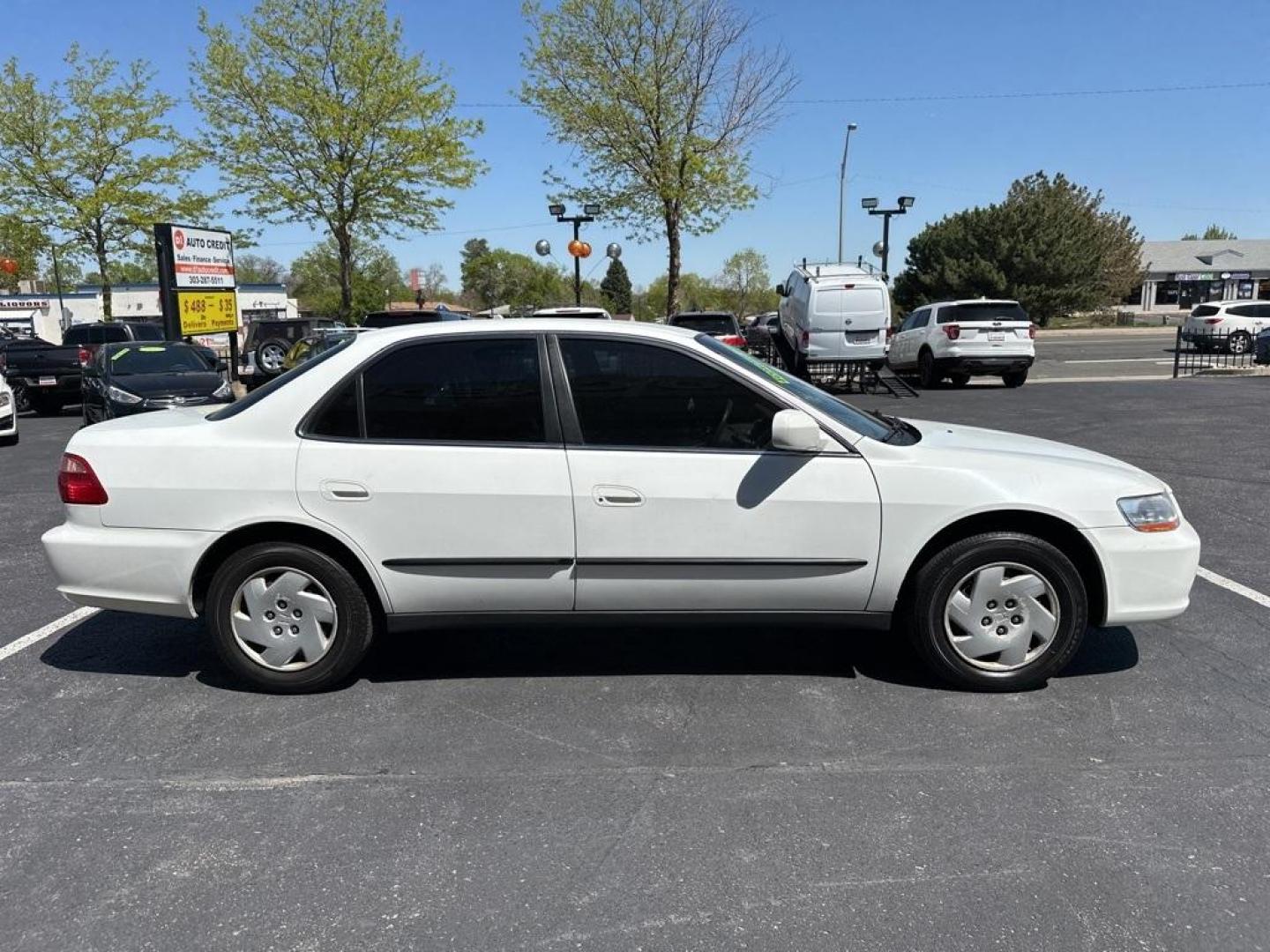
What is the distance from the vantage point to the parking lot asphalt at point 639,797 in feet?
8.20

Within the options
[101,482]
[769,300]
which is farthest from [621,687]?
[769,300]

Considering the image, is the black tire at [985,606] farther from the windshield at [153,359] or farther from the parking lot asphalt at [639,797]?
the windshield at [153,359]

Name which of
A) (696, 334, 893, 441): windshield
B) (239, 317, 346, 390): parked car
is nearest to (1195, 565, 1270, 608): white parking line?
(696, 334, 893, 441): windshield

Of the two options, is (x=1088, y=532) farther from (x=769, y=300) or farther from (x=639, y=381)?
(x=769, y=300)

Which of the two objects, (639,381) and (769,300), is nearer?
(639,381)

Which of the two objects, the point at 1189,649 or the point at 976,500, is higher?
the point at 976,500

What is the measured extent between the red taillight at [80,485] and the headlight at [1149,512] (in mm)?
4228

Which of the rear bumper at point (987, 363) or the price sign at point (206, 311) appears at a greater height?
the price sign at point (206, 311)

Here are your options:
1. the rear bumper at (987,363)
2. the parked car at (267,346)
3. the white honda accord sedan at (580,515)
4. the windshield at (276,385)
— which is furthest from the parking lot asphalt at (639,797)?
the parked car at (267,346)

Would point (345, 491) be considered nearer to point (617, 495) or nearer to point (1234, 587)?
point (617, 495)

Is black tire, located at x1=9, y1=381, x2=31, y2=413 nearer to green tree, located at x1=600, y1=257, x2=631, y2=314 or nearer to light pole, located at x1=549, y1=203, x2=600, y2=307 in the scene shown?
light pole, located at x1=549, y1=203, x2=600, y2=307

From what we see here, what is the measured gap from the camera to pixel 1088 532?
3.75 m

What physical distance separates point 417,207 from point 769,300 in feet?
204

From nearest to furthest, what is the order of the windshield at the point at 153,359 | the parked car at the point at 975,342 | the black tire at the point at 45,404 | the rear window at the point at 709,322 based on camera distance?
the windshield at the point at 153,359 → the black tire at the point at 45,404 → the rear window at the point at 709,322 → the parked car at the point at 975,342
